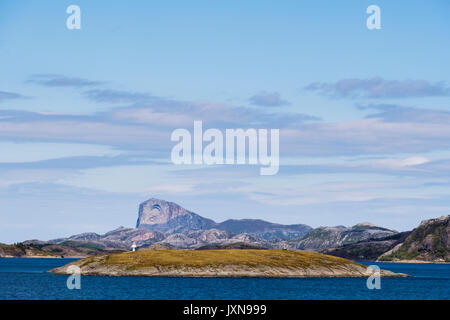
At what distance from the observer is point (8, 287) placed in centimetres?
16925

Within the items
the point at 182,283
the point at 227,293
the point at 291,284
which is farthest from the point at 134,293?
the point at 291,284
